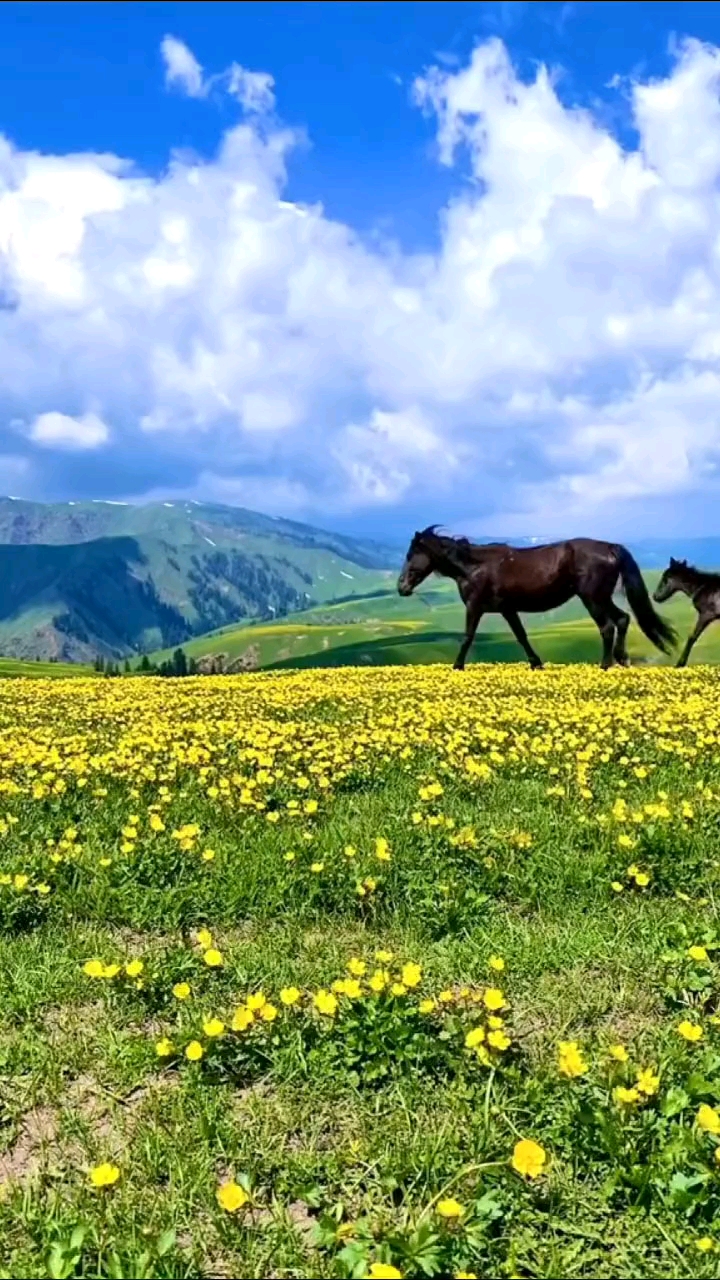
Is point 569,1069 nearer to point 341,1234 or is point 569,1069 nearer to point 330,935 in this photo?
point 341,1234

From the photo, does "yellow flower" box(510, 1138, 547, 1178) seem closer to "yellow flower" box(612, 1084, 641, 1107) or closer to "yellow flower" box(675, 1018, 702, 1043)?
Answer: "yellow flower" box(612, 1084, 641, 1107)

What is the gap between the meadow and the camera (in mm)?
3766

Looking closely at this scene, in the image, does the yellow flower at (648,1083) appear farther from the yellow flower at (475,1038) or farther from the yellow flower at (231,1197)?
the yellow flower at (231,1197)

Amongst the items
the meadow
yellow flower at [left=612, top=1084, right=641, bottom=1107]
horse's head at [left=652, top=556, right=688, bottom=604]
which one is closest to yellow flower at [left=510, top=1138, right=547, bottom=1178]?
the meadow

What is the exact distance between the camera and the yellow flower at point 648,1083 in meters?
4.28

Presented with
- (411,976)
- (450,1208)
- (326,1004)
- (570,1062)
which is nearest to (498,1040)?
(570,1062)

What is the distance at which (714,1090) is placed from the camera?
173 inches

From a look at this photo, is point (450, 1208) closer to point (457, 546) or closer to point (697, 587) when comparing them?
point (457, 546)

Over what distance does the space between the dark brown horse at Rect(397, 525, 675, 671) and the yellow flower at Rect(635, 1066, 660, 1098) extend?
22329 millimetres

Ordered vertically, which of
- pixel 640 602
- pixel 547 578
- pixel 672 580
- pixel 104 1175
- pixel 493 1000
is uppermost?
pixel 672 580

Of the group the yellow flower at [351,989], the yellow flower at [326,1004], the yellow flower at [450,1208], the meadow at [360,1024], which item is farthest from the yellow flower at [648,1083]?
the yellow flower at [326,1004]

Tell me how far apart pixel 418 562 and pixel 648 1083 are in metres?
24.6

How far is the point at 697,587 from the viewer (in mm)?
30922

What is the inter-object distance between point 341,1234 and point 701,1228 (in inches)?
57.8
